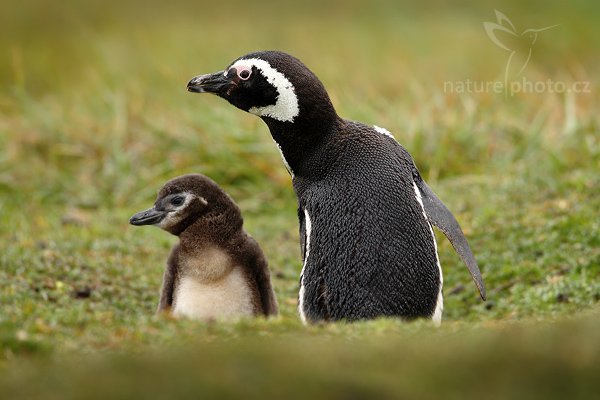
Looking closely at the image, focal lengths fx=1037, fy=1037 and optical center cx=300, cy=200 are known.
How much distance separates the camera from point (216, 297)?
5.32m

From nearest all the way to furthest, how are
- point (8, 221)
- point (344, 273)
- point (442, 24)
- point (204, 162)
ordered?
point (344, 273) < point (8, 221) < point (204, 162) < point (442, 24)

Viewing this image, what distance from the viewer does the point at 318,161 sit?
16.2ft

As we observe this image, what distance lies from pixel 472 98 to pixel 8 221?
14.7 feet

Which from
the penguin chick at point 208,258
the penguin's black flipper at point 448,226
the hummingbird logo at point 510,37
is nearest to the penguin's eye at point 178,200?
the penguin chick at point 208,258

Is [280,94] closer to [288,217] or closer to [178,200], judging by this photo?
[178,200]

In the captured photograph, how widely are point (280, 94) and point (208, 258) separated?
951 mm

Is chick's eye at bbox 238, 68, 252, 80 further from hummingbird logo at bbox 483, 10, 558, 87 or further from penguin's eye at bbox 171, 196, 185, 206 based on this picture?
hummingbird logo at bbox 483, 10, 558, 87

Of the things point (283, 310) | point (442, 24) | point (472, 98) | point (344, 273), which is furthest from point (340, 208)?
point (442, 24)

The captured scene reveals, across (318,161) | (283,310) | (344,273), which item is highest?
(318,161)

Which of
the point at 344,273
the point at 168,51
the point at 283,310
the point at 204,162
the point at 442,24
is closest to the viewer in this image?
the point at 344,273

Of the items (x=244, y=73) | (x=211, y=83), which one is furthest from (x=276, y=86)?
(x=211, y=83)

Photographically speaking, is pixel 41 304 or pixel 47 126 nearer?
pixel 41 304

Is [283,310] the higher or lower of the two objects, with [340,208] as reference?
lower

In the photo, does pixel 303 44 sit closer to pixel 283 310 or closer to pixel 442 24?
pixel 442 24
